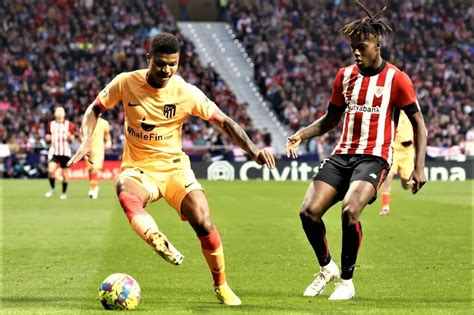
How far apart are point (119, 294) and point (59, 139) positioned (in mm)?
18502

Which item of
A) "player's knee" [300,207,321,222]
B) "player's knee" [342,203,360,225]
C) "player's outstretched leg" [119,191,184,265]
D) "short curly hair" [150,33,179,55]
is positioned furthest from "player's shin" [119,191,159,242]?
"player's knee" [342,203,360,225]

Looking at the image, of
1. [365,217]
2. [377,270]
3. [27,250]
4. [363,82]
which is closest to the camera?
[363,82]

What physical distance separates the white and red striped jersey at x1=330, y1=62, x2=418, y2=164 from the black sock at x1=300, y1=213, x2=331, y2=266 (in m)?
0.72

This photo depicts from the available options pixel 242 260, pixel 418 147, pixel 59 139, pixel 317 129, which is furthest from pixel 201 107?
pixel 59 139

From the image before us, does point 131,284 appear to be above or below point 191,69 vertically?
above

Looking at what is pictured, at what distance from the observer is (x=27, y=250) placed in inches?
573

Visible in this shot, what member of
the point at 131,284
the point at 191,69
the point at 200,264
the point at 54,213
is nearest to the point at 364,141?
the point at 131,284

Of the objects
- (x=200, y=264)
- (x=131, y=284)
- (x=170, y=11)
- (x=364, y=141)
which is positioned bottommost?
(x=170, y=11)

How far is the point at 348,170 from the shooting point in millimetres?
10078

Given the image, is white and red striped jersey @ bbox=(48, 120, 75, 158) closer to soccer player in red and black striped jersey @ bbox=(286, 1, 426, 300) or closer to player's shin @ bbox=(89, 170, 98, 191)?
player's shin @ bbox=(89, 170, 98, 191)

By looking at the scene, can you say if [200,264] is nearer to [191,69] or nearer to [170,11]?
[191,69]

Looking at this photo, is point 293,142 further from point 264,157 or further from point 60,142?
point 60,142

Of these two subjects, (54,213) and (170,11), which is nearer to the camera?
(54,213)

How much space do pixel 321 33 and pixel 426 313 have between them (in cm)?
4226
